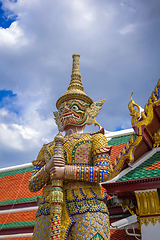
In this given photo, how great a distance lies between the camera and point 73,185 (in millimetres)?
4305

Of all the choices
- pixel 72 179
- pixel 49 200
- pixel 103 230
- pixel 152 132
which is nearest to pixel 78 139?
pixel 72 179

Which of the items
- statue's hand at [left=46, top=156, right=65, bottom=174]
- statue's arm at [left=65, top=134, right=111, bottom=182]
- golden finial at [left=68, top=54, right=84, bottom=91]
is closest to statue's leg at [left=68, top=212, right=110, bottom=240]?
statue's arm at [left=65, top=134, right=111, bottom=182]

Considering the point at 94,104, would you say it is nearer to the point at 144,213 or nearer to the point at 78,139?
the point at 78,139

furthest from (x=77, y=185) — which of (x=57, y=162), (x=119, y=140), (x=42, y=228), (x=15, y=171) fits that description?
(x=15, y=171)

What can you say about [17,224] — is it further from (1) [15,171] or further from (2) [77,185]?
(2) [77,185]

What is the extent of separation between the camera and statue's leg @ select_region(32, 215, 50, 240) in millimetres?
4047

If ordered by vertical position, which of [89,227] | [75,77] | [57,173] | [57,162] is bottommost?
[89,227]

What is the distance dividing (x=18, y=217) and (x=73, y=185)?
13.7 feet

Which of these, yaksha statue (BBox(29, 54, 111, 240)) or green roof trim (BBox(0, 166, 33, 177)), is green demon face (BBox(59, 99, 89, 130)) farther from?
green roof trim (BBox(0, 166, 33, 177))

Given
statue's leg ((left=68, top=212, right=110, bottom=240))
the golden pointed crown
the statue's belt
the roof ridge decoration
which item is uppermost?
the golden pointed crown

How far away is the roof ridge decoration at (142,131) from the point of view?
4863 millimetres

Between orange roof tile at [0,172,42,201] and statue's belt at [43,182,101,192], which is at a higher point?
orange roof tile at [0,172,42,201]

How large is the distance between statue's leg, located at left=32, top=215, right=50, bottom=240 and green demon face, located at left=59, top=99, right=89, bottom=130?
1.73 meters

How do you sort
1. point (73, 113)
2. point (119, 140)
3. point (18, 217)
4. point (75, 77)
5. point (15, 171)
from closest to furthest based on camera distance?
point (73, 113)
point (75, 77)
point (18, 217)
point (119, 140)
point (15, 171)
